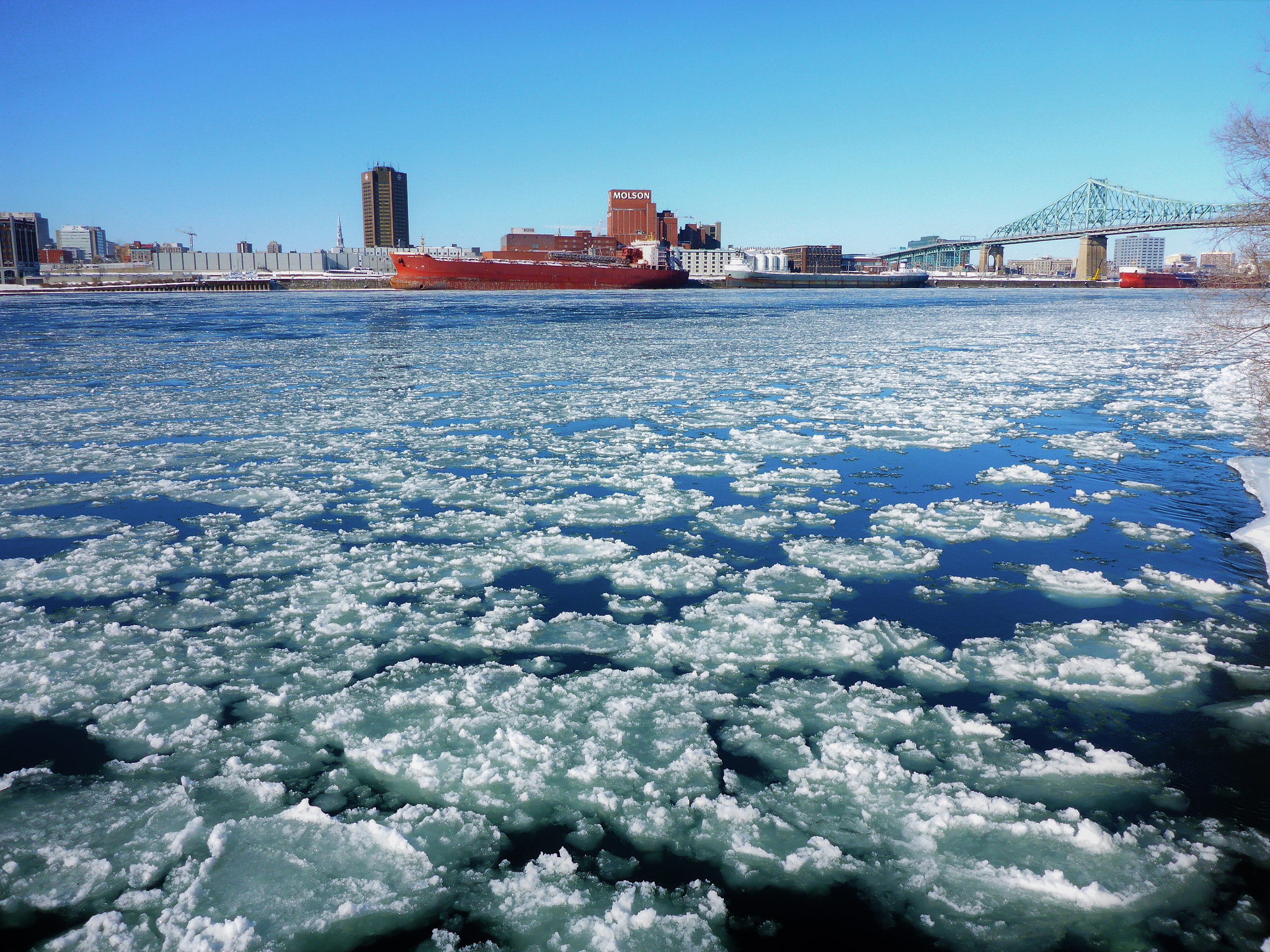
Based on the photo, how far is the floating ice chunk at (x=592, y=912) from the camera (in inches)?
79.0

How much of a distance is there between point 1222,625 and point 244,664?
447cm

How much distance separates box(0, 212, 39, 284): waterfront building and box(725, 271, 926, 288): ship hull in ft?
302

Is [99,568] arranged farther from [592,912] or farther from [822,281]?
[822,281]

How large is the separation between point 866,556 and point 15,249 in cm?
13714

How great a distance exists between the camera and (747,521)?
5.44m

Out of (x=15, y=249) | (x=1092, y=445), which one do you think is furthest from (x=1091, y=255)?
(x=15, y=249)

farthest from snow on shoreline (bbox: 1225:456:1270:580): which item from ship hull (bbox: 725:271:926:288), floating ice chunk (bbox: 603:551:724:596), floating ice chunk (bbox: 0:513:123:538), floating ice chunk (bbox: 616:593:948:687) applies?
ship hull (bbox: 725:271:926:288)

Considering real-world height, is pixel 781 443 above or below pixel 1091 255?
below

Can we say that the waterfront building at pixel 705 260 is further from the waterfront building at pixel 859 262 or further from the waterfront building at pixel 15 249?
the waterfront building at pixel 15 249

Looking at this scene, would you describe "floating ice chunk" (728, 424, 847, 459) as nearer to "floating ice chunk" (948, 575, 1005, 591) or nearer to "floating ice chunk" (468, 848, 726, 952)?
"floating ice chunk" (948, 575, 1005, 591)

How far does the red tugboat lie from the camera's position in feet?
221

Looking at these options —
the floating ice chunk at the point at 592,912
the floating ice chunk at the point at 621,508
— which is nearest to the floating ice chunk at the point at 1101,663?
the floating ice chunk at the point at 592,912

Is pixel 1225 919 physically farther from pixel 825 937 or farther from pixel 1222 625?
pixel 1222 625

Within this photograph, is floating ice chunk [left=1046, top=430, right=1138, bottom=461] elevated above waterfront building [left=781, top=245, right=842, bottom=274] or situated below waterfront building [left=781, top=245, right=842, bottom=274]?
below
